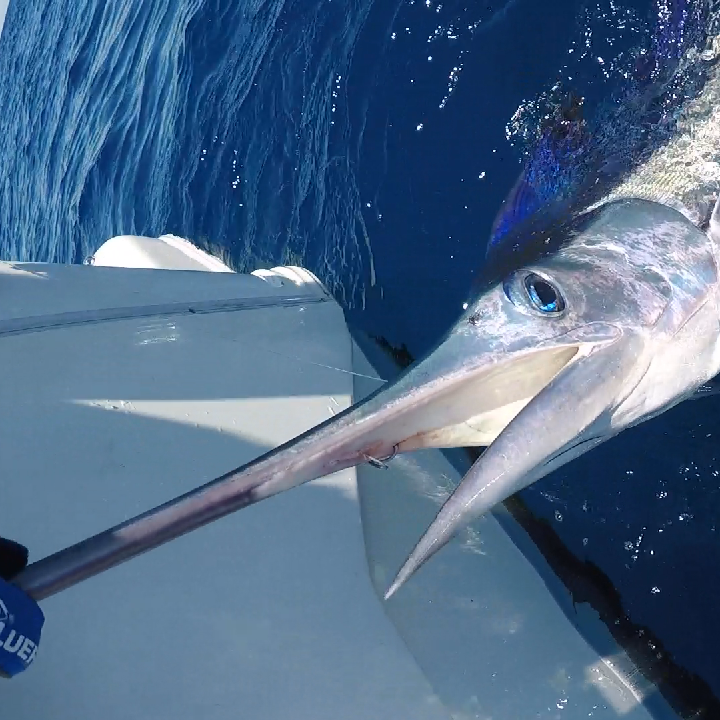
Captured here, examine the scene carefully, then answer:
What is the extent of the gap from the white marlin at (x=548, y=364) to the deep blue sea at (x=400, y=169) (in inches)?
37.2

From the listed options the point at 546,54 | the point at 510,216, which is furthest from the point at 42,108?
the point at 510,216

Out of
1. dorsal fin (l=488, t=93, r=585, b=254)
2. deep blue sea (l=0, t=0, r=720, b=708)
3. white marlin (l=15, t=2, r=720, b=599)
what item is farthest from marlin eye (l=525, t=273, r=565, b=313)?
deep blue sea (l=0, t=0, r=720, b=708)

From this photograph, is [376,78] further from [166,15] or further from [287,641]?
[166,15]

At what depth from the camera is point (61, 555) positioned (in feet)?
5.19

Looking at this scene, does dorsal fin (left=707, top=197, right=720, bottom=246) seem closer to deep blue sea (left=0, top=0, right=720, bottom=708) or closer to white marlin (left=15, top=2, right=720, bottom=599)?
white marlin (left=15, top=2, right=720, bottom=599)

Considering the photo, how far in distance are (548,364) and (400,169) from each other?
2637 mm

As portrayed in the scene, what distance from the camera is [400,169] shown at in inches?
169

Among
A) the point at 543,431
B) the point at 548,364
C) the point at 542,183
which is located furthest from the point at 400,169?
the point at 543,431

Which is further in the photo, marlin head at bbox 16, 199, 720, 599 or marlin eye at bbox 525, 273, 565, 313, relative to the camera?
marlin eye at bbox 525, 273, 565, 313

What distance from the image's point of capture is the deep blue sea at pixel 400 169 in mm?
2846

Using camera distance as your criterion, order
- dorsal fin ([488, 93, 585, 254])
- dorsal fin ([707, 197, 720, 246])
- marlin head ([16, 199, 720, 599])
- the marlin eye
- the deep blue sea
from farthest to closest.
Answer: the deep blue sea, dorsal fin ([488, 93, 585, 254]), dorsal fin ([707, 197, 720, 246]), the marlin eye, marlin head ([16, 199, 720, 599])

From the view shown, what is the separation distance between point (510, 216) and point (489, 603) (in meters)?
1.34

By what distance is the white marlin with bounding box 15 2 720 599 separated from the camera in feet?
5.23

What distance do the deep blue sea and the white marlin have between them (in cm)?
95
